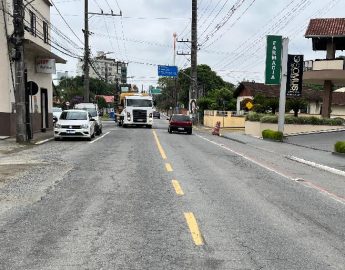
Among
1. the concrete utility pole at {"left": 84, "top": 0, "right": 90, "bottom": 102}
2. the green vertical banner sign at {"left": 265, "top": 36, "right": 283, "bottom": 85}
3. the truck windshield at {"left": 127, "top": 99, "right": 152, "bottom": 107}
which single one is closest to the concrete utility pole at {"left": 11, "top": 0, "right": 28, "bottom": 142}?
the green vertical banner sign at {"left": 265, "top": 36, "right": 283, "bottom": 85}

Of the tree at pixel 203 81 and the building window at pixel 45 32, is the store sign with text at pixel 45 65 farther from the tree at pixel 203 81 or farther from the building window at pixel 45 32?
the tree at pixel 203 81

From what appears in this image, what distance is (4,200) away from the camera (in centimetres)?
880

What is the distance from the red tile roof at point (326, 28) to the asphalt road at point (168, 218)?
27.6 metres

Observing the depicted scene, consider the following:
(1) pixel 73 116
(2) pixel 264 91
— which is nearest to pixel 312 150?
(1) pixel 73 116

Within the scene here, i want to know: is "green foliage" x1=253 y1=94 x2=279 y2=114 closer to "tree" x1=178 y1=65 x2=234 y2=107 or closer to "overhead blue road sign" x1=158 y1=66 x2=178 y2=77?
"overhead blue road sign" x1=158 y1=66 x2=178 y2=77

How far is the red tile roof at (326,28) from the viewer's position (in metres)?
38.5

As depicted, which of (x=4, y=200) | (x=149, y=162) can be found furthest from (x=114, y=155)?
(x=4, y=200)

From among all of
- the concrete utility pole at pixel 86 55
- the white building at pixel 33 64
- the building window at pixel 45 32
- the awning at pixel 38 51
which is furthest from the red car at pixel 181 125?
the concrete utility pole at pixel 86 55

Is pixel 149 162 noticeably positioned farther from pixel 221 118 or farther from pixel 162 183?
pixel 221 118

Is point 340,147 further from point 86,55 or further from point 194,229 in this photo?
point 86,55

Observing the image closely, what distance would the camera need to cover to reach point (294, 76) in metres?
31.3

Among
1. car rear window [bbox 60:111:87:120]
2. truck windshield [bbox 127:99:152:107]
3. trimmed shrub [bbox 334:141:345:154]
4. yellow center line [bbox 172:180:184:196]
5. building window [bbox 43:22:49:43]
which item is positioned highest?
building window [bbox 43:22:49:43]

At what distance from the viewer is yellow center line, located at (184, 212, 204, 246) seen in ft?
20.2

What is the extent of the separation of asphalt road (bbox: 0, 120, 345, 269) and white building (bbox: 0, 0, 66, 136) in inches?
479
